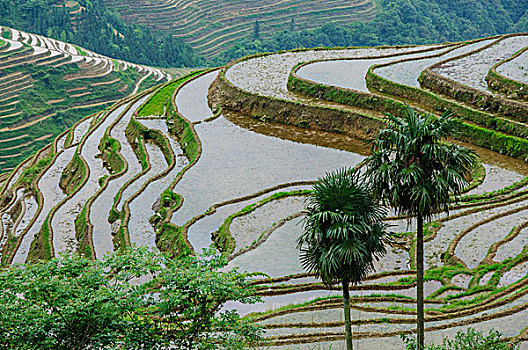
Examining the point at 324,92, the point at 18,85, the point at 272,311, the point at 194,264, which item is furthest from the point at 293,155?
the point at 18,85

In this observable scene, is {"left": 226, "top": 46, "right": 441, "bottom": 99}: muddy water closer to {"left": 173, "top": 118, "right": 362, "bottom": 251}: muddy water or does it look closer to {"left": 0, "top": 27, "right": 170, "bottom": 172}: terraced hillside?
{"left": 173, "top": 118, "right": 362, "bottom": 251}: muddy water

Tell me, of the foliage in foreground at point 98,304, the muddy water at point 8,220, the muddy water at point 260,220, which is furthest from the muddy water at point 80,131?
the foliage in foreground at point 98,304

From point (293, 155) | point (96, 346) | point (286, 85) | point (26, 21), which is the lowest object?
point (96, 346)

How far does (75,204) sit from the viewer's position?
1040 inches

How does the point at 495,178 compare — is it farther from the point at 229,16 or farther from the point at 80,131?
the point at 229,16

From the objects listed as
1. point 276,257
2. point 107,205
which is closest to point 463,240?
point 276,257

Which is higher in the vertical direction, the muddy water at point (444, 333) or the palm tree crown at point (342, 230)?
the palm tree crown at point (342, 230)

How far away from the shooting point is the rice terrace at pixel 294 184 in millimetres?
13781

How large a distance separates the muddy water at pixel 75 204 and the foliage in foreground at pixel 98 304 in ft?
39.2

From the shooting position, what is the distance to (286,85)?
3303cm

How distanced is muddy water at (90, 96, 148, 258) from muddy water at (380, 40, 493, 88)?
13488mm

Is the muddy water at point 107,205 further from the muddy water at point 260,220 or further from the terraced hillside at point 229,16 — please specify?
the terraced hillside at point 229,16

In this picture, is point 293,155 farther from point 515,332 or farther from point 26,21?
point 26,21

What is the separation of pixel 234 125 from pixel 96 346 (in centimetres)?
2099
